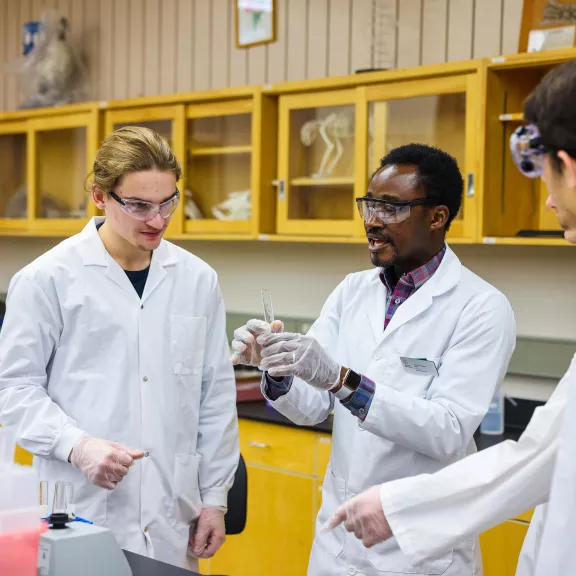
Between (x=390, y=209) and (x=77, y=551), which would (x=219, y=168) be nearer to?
(x=390, y=209)

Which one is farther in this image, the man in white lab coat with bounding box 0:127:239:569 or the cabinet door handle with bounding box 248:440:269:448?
the cabinet door handle with bounding box 248:440:269:448

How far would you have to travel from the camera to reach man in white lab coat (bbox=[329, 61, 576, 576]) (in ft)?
4.08

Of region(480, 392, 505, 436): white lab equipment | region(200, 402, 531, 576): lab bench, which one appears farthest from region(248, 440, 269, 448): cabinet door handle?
region(480, 392, 505, 436): white lab equipment

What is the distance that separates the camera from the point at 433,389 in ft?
6.00

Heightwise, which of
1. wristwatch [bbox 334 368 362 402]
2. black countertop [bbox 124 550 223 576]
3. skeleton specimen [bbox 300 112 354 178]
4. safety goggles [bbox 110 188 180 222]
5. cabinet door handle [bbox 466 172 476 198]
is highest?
skeleton specimen [bbox 300 112 354 178]

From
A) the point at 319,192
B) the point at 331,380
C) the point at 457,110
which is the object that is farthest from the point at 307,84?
the point at 331,380

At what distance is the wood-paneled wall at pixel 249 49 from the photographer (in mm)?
3447

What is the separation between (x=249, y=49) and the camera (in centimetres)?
406

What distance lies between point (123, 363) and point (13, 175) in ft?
9.46

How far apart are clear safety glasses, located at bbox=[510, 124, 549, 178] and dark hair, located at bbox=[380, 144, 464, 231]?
2.03ft

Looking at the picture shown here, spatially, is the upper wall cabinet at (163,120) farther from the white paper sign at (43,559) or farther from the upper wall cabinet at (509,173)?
the white paper sign at (43,559)

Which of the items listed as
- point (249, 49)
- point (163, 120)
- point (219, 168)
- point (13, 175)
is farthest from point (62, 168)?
point (249, 49)

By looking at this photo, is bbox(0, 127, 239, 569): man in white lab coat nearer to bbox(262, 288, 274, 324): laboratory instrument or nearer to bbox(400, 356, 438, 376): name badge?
bbox(262, 288, 274, 324): laboratory instrument

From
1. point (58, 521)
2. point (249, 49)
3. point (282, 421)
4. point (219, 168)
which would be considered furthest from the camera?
point (249, 49)
